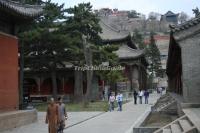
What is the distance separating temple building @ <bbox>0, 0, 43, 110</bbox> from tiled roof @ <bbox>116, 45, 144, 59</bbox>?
131 ft

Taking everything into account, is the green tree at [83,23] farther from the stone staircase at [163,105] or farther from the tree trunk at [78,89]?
the stone staircase at [163,105]

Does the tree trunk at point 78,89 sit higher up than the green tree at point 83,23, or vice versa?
Answer: the green tree at point 83,23

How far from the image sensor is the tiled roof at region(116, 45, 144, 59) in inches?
2417

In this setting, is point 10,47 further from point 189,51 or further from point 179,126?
point 179,126

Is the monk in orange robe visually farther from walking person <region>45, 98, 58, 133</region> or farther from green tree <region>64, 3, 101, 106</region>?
green tree <region>64, 3, 101, 106</region>

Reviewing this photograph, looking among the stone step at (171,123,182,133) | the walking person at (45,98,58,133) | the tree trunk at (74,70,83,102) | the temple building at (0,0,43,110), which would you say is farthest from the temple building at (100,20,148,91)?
the walking person at (45,98,58,133)

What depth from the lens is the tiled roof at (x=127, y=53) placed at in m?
61.4

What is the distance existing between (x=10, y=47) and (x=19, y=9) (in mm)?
1893

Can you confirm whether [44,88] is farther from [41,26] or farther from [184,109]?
[184,109]

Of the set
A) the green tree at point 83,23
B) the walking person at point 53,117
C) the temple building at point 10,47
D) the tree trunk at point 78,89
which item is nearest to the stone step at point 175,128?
the walking person at point 53,117

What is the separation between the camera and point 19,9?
66.9ft

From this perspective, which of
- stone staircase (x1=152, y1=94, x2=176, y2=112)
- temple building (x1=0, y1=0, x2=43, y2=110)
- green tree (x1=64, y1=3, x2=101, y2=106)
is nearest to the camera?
temple building (x1=0, y1=0, x2=43, y2=110)

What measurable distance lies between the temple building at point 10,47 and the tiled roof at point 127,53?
131ft

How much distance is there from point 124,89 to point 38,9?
1494 inches
